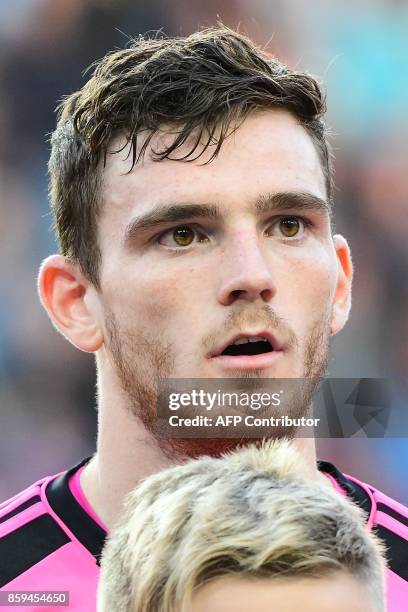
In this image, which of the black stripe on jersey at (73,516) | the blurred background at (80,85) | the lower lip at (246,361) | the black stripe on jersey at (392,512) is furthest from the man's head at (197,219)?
the blurred background at (80,85)

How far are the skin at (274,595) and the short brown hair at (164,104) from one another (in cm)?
57

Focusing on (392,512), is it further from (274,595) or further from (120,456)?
(274,595)

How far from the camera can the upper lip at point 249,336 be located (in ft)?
3.47

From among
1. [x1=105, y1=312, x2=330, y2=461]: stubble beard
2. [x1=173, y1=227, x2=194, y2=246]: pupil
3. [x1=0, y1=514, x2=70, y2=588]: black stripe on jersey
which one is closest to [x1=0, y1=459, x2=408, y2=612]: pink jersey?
[x1=0, y1=514, x2=70, y2=588]: black stripe on jersey

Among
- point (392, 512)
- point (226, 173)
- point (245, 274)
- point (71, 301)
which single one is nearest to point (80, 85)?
point (71, 301)

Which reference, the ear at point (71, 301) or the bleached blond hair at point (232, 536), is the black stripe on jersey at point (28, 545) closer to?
the ear at point (71, 301)

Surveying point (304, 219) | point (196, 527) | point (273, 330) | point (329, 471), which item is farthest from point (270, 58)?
point (196, 527)

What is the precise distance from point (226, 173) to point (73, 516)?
52 cm

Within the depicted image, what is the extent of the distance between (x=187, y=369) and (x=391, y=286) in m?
1.04

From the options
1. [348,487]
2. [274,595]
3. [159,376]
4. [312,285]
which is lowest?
[274,595]

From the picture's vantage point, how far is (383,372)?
1.72 metres

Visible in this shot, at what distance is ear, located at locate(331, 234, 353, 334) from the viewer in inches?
48.8

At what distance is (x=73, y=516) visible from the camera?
127cm

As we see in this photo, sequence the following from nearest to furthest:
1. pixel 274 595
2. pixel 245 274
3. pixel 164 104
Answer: pixel 274 595 < pixel 245 274 < pixel 164 104
